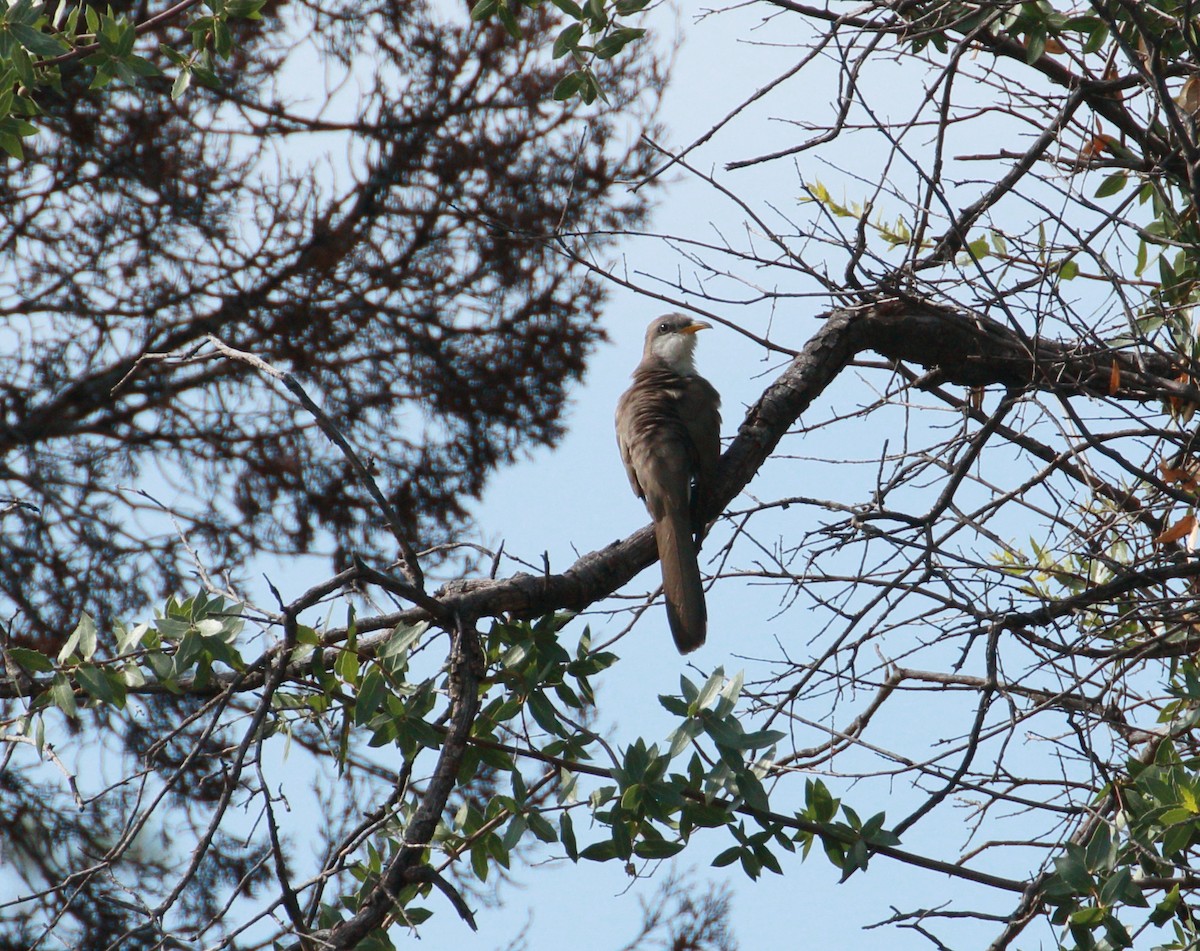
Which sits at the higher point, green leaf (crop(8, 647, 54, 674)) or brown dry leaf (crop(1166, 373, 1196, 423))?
green leaf (crop(8, 647, 54, 674))

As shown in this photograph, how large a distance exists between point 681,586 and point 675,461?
59 centimetres

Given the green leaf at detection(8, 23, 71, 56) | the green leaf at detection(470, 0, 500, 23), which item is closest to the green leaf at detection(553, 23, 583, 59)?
the green leaf at detection(470, 0, 500, 23)

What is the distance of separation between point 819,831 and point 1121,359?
180 centimetres

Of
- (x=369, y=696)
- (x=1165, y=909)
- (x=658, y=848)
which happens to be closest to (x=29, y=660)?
(x=369, y=696)

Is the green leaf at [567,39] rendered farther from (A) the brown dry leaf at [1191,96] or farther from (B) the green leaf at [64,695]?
(B) the green leaf at [64,695]

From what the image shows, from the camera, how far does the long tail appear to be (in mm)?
3545

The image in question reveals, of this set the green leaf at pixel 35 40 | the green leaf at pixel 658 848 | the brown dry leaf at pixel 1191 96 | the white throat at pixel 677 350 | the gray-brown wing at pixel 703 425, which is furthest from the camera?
the white throat at pixel 677 350

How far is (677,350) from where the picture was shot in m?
5.31

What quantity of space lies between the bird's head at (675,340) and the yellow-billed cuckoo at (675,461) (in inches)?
2.4

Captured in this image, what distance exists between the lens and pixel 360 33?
26.6 ft

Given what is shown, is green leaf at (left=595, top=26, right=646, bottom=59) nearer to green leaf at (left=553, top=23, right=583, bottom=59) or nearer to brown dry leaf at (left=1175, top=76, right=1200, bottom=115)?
green leaf at (left=553, top=23, right=583, bottom=59)

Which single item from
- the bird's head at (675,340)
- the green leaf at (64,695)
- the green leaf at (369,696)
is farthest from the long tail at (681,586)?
the green leaf at (64,695)

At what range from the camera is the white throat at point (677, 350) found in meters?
5.15

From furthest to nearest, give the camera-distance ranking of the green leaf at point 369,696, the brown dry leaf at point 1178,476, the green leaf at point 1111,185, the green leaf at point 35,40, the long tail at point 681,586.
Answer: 1. the green leaf at point 1111,185
2. the long tail at point 681,586
3. the brown dry leaf at point 1178,476
4. the green leaf at point 35,40
5. the green leaf at point 369,696
